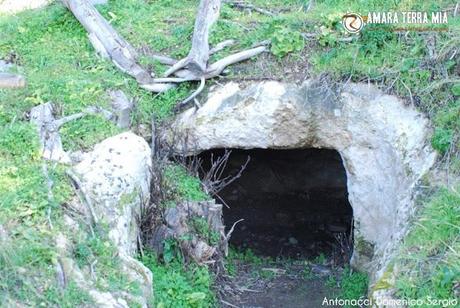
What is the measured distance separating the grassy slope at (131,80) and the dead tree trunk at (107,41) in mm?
123

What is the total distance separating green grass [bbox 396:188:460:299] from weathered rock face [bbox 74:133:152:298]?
203 centimetres

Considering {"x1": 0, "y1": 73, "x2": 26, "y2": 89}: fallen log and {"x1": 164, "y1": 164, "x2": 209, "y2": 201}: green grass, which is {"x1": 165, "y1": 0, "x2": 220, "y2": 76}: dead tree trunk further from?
{"x1": 0, "y1": 73, "x2": 26, "y2": 89}: fallen log

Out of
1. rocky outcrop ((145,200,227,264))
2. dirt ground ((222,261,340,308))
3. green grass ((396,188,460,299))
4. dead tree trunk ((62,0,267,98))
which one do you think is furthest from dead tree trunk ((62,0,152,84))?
green grass ((396,188,460,299))

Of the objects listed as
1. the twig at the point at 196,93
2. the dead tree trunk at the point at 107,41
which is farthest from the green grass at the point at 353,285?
the dead tree trunk at the point at 107,41

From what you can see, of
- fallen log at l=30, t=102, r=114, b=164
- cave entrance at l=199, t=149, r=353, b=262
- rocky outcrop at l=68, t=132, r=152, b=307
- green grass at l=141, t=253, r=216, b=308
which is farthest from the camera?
cave entrance at l=199, t=149, r=353, b=262

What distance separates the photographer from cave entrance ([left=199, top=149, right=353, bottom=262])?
10.3 m

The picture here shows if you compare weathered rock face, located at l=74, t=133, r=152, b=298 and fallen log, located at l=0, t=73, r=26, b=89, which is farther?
fallen log, located at l=0, t=73, r=26, b=89

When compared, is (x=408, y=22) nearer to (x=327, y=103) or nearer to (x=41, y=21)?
(x=327, y=103)

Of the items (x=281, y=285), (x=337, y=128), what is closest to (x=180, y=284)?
(x=281, y=285)

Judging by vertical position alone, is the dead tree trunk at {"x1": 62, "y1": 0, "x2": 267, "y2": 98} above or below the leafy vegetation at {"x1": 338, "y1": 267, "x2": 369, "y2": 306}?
above

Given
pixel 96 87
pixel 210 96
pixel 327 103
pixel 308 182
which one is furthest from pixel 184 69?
pixel 308 182

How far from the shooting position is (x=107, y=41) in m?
8.50

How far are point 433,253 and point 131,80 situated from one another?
155 inches

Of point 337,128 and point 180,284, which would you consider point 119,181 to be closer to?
point 180,284
